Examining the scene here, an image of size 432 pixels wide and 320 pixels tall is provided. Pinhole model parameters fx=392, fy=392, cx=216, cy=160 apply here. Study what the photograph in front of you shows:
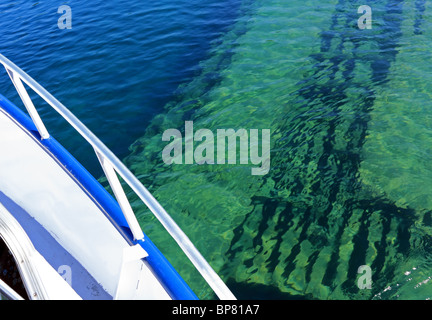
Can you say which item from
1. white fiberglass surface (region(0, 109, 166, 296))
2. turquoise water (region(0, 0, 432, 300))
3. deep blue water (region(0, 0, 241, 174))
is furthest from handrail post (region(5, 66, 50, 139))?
deep blue water (region(0, 0, 241, 174))

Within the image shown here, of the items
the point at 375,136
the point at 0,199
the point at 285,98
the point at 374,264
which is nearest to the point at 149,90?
the point at 285,98

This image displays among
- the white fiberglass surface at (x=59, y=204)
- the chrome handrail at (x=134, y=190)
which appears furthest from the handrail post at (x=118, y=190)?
the white fiberglass surface at (x=59, y=204)

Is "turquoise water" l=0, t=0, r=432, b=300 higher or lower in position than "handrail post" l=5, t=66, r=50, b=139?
lower

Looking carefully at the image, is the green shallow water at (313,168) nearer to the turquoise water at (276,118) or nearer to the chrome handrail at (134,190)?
the turquoise water at (276,118)

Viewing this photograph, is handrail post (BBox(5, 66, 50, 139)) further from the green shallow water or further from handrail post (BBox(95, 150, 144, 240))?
the green shallow water

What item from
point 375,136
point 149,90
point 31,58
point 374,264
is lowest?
point 374,264
